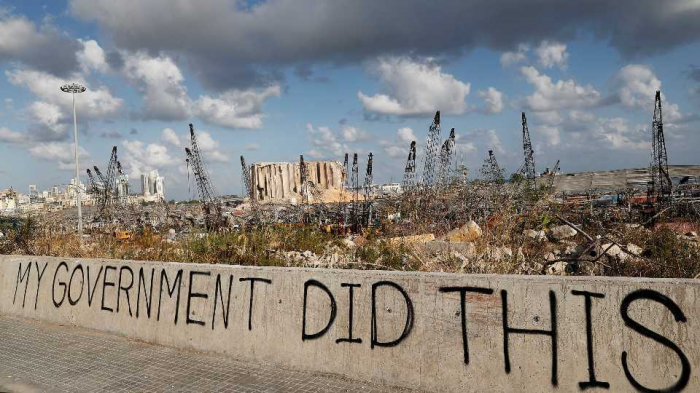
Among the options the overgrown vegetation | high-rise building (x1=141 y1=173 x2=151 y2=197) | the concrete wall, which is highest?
high-rise building (x1=141 y1=173 x2=151 y2=197)

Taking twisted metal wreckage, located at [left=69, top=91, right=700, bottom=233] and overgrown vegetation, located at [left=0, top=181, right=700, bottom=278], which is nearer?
overgrown vegetation, located at [left=0, top=181, right=700, bottom=278]

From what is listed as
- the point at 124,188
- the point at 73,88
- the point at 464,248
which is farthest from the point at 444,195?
the point at 124,188

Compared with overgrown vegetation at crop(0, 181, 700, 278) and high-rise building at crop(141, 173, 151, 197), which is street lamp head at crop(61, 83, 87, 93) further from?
high-rise building at crop(141, 173, 151, 197)

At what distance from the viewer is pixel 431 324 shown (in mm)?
4492

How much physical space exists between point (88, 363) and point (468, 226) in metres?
9.22

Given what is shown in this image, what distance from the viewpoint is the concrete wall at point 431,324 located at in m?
3.73

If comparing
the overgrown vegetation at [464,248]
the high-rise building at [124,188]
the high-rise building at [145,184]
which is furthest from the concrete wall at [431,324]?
the high-rise building at [145,184]

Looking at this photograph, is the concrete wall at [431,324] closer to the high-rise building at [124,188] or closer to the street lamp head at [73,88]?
the street lamp head at [73,88]

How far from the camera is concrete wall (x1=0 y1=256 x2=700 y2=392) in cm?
373

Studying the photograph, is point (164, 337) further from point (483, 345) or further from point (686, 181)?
point (686, 181)

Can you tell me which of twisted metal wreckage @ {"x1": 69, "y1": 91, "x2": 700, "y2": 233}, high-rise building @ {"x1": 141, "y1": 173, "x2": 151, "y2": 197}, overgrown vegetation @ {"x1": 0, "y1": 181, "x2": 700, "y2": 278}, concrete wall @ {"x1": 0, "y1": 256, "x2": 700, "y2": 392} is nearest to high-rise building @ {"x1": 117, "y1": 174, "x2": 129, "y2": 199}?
twisted metal wreckage @ {"x1": 69, "y1": 91, "x2": 700, "y2": 233}

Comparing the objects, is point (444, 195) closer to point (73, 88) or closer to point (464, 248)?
point (464, 248)

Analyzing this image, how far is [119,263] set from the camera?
268 inches

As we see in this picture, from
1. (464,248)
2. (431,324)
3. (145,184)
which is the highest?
(145,184)
